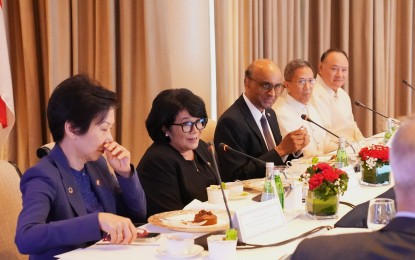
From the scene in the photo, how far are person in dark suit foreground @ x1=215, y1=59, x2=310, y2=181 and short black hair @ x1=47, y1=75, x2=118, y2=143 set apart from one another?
4.43 feet

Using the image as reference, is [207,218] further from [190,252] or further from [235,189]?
[235,189]

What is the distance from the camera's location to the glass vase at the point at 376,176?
303cm

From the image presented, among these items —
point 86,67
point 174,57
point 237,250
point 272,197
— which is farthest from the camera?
point 174,57

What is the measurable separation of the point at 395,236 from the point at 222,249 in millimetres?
726

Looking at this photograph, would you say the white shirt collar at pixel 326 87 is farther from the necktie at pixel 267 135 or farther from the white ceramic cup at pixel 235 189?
the white ceramic cup at pixel 235 189

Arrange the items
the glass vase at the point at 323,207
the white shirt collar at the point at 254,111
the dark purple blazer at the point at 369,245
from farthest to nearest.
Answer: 1. the white shirt collar at the point at 254,111
2. the glass vase at the point at 323,207
3. the dark purple blazer at the point at 369,245

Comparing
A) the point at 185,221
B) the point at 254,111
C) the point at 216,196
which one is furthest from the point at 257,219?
the point at 254,111

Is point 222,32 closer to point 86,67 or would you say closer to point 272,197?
point 86,67

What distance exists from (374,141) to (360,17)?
2199 mm

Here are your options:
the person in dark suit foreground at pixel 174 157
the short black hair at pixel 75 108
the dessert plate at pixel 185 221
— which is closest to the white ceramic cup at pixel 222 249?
the dessert plate at pixel 185 221

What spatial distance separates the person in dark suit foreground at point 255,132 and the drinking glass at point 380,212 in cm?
154

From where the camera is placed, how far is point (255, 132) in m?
3.76

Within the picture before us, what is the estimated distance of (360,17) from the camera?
627 cm

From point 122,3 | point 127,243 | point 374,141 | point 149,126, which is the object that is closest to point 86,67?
point 122,3
